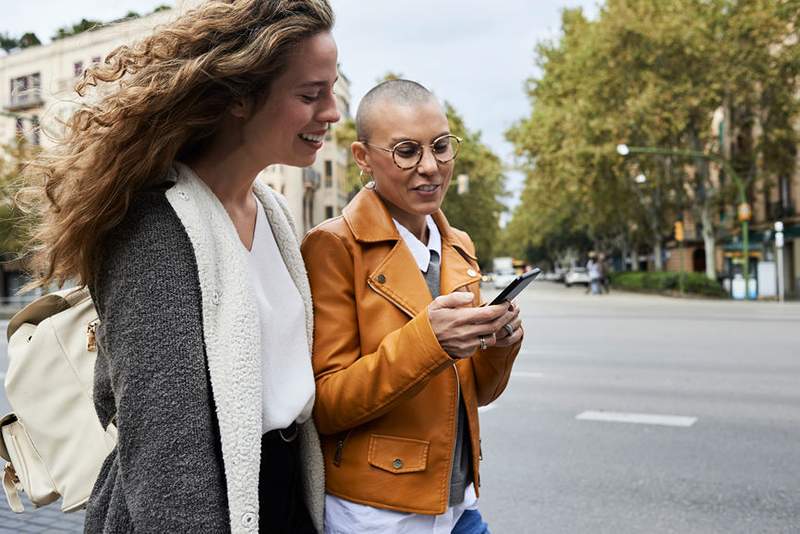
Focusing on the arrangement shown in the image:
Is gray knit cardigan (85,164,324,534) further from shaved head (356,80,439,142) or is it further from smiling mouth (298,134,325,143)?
shaved head (356,80,439,142)

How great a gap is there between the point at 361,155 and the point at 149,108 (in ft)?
2.35

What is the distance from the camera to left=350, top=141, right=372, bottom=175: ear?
6.69 ft

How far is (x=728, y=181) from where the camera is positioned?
31.7 m

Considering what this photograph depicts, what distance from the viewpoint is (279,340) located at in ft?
5.38

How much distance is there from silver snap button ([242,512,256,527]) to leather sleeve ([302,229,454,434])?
14.3 inches

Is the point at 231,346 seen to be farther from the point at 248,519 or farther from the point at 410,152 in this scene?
the point at 410,152

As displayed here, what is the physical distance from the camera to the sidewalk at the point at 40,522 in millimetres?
4434

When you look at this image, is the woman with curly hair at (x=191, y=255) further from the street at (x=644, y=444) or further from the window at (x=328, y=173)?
the window at (x=328, y=173)

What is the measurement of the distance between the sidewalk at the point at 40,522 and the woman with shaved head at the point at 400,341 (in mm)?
3204

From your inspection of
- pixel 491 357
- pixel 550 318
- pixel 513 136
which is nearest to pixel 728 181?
pixel 513 136

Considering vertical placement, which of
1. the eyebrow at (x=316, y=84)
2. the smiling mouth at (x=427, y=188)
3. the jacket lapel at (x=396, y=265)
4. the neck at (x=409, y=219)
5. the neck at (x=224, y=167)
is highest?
the eyebrow at (x=316, y=84)

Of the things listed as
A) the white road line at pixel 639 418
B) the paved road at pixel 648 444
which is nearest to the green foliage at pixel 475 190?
the paved road at pixel 648 444

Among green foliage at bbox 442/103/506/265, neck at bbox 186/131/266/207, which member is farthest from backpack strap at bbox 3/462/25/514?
green foliage at bbox 442/103/506/265

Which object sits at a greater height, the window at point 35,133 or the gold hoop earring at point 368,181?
the window at point 35,133
